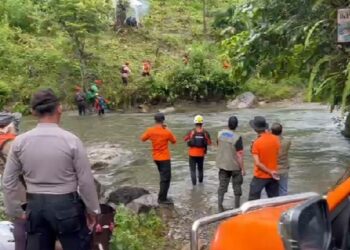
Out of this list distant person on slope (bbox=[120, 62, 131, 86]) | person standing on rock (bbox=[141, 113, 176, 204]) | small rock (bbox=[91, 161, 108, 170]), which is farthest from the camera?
distant person on slope (bbox=[120, 62, 131, 86])

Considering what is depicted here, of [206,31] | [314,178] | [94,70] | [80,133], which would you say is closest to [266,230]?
[314,178]

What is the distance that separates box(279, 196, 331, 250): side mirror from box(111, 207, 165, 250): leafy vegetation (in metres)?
4.12

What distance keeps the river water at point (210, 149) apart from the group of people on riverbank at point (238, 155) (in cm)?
59

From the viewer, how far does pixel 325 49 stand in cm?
837

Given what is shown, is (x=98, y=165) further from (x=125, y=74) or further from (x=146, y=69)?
(x=146, y=69)

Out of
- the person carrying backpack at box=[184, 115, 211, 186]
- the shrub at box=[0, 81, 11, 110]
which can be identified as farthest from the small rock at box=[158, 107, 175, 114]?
the person carrying backpack at box=[184, 115, 211, 186]

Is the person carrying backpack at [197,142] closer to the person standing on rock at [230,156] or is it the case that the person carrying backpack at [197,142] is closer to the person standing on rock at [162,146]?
the person standing on rock at [162,146]

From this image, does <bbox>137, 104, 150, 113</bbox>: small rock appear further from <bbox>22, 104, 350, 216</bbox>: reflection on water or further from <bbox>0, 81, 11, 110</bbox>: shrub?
<bbox>0, 81, 11, 110</bbox>: shrub

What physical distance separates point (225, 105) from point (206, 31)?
941 cm

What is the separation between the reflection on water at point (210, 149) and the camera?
1221cm

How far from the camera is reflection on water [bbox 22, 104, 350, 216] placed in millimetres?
12207

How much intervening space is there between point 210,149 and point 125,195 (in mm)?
6348

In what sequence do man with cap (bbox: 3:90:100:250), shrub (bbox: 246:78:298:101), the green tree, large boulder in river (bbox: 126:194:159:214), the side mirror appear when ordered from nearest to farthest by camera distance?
the side mirror < man with cap (bbox: 3:90:100:250) < large boulder in river (bbox: 126:194:159:214) < the green tree < shrub (bbox: 246:78:298:101)

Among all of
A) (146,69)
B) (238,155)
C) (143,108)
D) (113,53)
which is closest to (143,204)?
(238,155)
